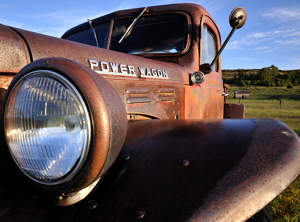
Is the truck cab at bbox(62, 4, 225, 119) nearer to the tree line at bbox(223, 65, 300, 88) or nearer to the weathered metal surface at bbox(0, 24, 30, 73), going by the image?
the weathered metal surface at bbox(0, 24, 30, 73)

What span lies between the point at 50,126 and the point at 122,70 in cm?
88

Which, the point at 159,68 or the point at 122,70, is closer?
the point at 122,70

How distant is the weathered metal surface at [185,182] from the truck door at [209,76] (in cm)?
159

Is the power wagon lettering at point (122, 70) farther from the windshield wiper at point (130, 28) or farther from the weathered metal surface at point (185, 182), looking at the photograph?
the windshield wiper at point (130, 28)

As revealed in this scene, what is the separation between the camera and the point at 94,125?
2.54 ft

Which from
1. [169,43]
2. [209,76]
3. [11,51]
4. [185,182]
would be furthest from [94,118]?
[209,76]

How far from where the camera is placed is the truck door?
8.82 feet

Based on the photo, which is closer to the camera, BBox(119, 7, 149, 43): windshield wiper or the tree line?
BBox(119, 7, 149, 43): windshield wiper

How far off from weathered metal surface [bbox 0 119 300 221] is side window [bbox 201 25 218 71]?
167cm

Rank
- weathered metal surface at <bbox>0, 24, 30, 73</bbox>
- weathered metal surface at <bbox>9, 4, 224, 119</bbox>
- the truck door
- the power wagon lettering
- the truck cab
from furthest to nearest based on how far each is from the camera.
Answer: the truck door
the truck cab
the power wagon lettering
weathered metal surface at <bbox>9, 4, 224, 119</bbox>
weathered metal surface at <bbox>0, 24, 30, 73</bbox>

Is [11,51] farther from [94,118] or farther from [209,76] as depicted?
[209,76]

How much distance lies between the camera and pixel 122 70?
5.26 ft

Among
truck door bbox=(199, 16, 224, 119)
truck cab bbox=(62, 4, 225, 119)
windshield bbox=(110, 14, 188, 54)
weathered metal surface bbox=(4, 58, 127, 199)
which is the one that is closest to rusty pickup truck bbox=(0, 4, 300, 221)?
weathered metal surface bbox=(4, 58, 127, 199)

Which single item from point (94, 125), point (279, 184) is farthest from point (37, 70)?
point (279, 184)
